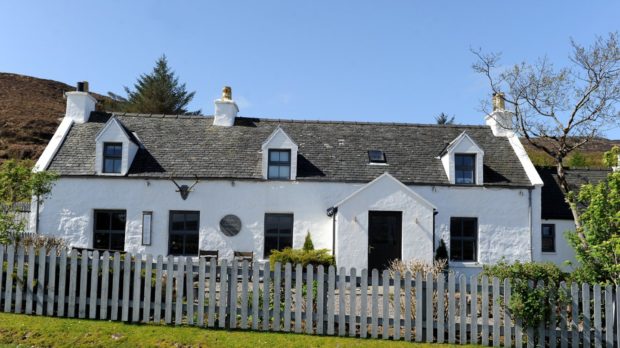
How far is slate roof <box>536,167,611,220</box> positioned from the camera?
2020 cm

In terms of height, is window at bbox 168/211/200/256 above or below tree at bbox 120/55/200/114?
below

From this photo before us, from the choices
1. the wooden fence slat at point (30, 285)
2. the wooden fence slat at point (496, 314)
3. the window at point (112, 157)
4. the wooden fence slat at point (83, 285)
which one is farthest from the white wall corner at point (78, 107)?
the wooden fence slat at point (496, 314)

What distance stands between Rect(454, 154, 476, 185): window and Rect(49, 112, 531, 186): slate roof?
1.79ft

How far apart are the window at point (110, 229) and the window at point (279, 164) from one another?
5949 millimetres

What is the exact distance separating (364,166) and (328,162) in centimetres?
150

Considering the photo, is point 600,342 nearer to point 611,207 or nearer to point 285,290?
point 611,207

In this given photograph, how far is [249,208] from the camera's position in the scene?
17.1 m

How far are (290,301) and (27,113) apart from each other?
58.3 meters

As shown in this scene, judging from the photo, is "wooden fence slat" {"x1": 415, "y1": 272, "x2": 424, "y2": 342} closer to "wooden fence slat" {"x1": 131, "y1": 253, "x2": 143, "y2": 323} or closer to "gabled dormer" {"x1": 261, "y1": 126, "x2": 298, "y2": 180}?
"wooden fence slat" {"x1": 131, "y1": 253, "x2": 143, "y2": 323}

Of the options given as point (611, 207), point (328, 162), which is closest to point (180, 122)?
point (328, 162)

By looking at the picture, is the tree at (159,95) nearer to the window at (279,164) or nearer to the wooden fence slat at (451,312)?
the window at (279,164)

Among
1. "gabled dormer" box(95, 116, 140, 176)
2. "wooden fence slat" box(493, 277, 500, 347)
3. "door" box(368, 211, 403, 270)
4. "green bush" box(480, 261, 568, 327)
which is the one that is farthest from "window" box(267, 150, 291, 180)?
"green bush" box(480, 261, 568, 327)

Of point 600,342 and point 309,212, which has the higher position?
point 309,212

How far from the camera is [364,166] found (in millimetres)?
18281
